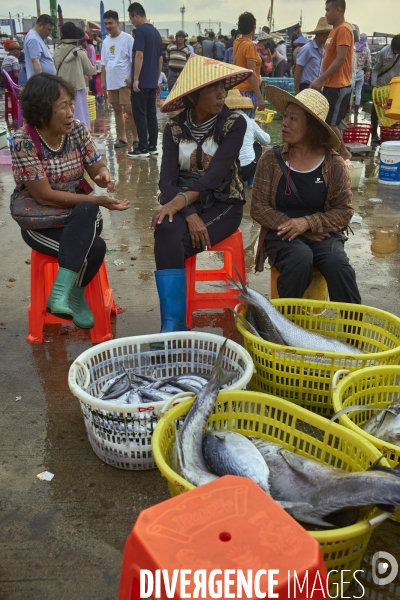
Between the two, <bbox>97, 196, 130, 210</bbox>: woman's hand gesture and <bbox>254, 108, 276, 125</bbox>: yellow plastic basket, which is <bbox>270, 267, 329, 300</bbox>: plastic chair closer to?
<bbox>97, 196, 130, 210</bbox>: woman's hand gesture

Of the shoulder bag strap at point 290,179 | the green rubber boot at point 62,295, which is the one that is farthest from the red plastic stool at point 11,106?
the green rubber boot at point 62,295

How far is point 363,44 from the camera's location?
1617 cm

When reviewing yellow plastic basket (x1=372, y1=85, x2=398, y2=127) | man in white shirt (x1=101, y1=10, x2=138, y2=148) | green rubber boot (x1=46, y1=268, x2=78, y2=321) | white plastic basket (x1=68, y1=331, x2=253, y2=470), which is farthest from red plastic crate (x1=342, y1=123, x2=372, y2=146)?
green rubber boot (x1=46, y1=268, x2=78, y2=321)

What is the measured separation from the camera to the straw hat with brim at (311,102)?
3546 millimetres

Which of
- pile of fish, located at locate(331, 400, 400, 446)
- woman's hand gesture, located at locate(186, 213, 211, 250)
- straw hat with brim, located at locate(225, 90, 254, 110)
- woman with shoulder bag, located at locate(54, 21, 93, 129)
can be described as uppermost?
woman with shoulder bag, located at locate(54, 21, 93, 129)

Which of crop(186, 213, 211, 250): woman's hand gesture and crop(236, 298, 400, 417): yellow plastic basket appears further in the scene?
crop(186, 213, 211, 250): woman's hand gesture

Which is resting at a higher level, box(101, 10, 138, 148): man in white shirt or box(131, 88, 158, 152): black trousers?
box(101, 10, 138, 148): man in white shirt

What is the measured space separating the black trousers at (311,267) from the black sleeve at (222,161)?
64 centimetres

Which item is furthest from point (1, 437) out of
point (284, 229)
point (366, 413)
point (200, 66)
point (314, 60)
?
point (314, 60)

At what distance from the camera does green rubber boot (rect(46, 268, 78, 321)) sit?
10.9 feet

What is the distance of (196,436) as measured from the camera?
7.47 ft

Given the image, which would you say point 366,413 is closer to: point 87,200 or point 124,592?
point 124,592

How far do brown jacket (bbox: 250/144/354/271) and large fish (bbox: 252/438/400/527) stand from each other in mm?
1889

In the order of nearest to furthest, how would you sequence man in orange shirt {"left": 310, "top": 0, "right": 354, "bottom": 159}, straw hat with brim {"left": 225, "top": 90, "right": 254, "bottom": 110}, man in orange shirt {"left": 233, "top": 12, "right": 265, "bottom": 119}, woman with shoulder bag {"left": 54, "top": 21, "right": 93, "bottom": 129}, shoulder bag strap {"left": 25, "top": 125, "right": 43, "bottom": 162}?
shoulder bag strap {"left": 25, "top": 125, "right": 43, "bottom": 162}
straw hat with brim {"left": 225, "top": 90, "right": 254, "bottom": 110}
man in orange shirt {"left": 310, "top": 0, "right": 354, "bottom": 159}
woman with shoulder bag {"left": 54, "top": 21, "right": 93, "bottom": 129}
man in orange shirt {"left": 233, "top": 12, "right": 265, "bottom": 119}
